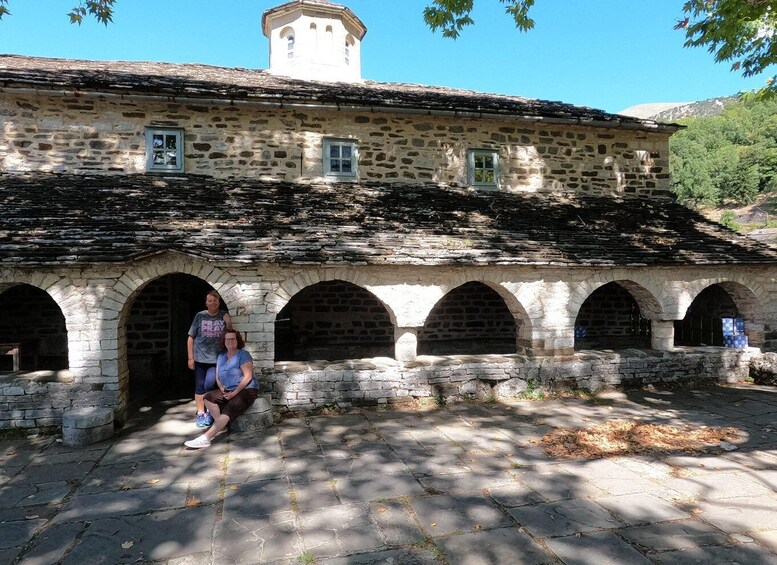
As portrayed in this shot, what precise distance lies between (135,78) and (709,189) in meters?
47.4

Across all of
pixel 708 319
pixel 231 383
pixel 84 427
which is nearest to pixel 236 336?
pixel 231 383

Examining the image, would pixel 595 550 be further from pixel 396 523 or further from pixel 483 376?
pixel 483 376

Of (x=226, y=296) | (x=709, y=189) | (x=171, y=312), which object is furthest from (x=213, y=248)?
(x=709, y=189)

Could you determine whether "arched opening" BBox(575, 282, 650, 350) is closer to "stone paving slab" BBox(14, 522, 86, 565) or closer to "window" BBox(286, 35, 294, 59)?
"stone paving slab" BBox(14, 522, 86, 565)

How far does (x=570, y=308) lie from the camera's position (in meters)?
7.12

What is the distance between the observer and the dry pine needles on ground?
15.6 feet

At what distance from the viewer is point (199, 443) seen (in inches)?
191

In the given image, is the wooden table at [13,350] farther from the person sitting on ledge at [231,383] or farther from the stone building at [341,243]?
the person sitting on ledge at [231,383]

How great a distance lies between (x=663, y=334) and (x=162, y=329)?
9.05 metres

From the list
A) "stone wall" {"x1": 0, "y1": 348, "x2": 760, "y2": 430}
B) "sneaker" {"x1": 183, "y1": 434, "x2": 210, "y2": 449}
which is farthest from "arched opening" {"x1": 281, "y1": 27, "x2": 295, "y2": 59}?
"sneaker" {"x1": 183, "y1": 434, "x2": 210, "y2": 449}

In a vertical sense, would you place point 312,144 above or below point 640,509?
above

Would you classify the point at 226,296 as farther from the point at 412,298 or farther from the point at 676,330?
the point at 676,330

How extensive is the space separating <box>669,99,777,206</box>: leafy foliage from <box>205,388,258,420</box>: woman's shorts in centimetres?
4641

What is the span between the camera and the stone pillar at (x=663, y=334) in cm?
757
